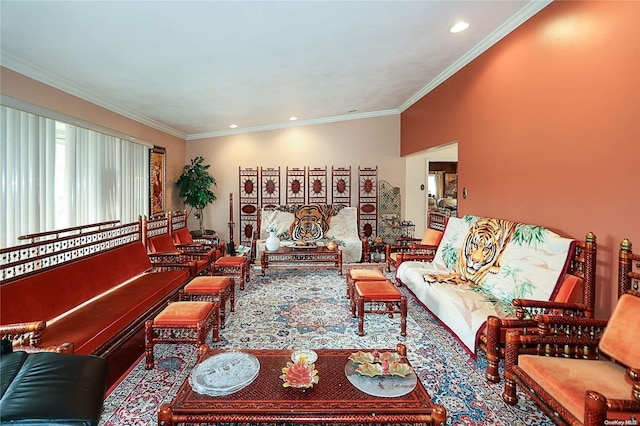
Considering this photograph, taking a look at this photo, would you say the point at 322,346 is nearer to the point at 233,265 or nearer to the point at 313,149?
the point at 233,265

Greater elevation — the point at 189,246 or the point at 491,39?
the point at 491,39

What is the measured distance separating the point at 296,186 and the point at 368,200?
161 cm

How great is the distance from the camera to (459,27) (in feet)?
11.2

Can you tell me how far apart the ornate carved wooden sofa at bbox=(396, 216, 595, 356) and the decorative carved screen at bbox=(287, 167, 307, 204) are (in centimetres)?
372

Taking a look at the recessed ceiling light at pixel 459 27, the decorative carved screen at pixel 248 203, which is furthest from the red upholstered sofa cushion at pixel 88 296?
the recessed ceiling light at pixel 459 27

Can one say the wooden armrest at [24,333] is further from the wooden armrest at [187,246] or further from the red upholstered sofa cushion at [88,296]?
the wooden armrest at [187,246]

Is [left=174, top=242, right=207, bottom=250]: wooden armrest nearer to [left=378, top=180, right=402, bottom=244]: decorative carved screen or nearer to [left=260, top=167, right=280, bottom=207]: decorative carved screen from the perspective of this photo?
[left=260, top=167, right=280, bottom=207]: decorative carved screen

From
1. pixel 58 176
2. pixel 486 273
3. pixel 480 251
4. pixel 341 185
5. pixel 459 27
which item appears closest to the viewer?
pixel 486 273

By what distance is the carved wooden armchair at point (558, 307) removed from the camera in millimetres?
2262

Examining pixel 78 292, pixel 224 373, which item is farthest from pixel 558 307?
pixel 78 292

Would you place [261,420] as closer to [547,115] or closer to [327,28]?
[327,28]

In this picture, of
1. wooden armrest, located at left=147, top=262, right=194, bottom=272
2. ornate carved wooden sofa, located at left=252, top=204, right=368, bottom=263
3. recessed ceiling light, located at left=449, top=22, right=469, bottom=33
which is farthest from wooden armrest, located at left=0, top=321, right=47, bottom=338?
ornate carved wooden sofa, located at left=252, top=204, right=368, bottom=263

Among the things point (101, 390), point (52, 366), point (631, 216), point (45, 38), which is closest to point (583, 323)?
point (631, 216)

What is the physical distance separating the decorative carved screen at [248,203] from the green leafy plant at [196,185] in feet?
2.10
